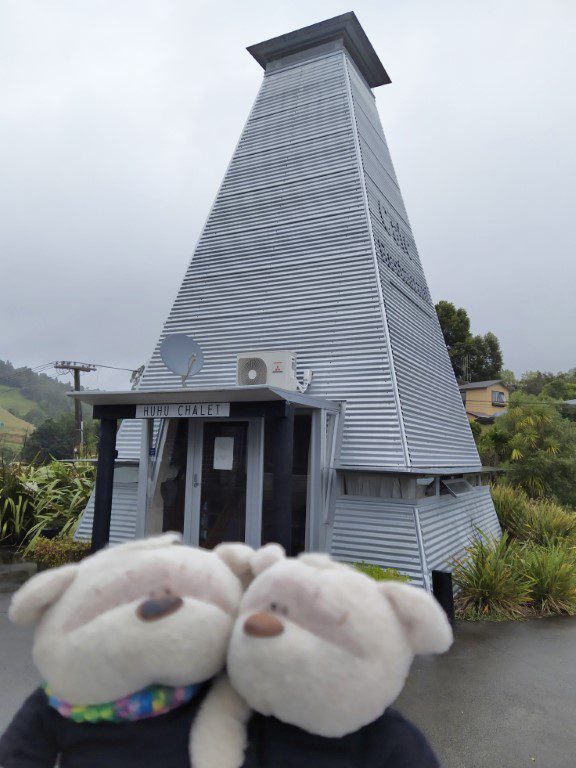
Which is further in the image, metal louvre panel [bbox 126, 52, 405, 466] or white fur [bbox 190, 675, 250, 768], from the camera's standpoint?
metal louvre panel [bbox 126, 52, 405, 466]

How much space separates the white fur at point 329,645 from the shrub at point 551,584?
672 centimetres

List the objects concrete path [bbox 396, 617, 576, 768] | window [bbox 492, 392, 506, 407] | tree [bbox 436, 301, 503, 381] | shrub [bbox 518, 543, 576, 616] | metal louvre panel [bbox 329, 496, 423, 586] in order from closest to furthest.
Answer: concrete path [bbox 396, 617, 576, 768] → metal louvre panel [bbox 329, 496, 423, 586] → shrub [bbox 518, 543, 576, 616] → tree [bbox 436, 301, 503, 381] → window [bbox 492, 392, 506, 407]

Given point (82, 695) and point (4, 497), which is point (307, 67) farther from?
point (82, 695)

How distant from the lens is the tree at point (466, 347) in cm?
3262

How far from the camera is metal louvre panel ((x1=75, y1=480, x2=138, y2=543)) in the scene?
28.5 ft

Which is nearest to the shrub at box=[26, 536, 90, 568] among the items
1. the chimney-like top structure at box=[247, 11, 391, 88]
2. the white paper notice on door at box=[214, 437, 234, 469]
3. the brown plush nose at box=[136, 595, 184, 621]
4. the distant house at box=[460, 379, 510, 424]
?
the white paper notice on door at box=[214, 437, 234, 469]

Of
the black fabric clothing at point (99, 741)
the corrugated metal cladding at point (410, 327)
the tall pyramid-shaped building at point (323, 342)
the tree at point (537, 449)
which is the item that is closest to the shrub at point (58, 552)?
the tall pyramid-shaped building at point (323, 342)

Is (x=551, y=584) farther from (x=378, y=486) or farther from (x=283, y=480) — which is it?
(x=283, y=480)

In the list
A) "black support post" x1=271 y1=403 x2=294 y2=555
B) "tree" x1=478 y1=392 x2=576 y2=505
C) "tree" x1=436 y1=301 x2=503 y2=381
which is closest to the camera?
"black support post" x1=271 y1=403 x2=294 y2=555

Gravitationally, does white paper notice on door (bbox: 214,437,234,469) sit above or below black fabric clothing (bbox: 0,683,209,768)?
above

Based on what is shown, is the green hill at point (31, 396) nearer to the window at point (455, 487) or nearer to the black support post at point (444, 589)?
the window at point (455, 487)

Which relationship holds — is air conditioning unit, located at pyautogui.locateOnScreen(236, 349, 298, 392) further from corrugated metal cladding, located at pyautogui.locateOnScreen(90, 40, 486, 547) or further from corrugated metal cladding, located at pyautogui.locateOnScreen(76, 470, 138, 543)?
corrugated metal cladding, located at pyautogui.locateOnScreen(76, 470, 138, 543)

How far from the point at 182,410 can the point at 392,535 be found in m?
3.29

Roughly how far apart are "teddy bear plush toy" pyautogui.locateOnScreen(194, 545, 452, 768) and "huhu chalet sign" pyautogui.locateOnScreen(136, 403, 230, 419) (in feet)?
17.0
